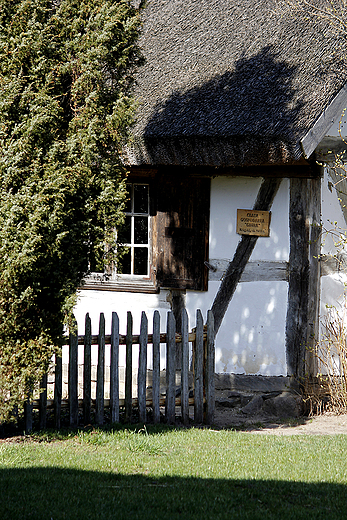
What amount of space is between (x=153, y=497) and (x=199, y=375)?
219cm

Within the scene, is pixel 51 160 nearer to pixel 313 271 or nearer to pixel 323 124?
pixel 323 124

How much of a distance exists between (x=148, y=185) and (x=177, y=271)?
1.16 meters

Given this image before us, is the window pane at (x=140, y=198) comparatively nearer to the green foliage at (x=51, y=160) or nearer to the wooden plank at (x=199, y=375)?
the wooden plank at (x=199, y=375)

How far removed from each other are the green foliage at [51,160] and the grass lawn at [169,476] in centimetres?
73

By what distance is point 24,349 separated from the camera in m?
4.38

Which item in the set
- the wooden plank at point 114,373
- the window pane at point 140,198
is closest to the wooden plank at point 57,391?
the wooden plank at point 114,373

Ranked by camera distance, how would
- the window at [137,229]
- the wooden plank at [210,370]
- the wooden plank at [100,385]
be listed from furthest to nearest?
the window at [137,229], the wooden plank at [210,370], the wooden plank at [100,385]

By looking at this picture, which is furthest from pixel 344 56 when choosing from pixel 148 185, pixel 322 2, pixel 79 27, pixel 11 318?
pixel 11 318

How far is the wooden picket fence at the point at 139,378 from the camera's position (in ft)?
16.4

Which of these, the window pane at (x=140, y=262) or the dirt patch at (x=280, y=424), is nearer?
the dirt patch at (x=280, y=424)

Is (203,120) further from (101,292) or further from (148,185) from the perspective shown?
(101,292)

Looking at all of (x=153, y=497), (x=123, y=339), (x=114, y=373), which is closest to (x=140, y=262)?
(x=123, y=339)

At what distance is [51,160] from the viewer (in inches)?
169

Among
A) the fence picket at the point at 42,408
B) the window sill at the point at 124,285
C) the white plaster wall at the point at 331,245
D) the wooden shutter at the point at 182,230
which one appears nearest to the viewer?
the fence picket at the point at 42,408
